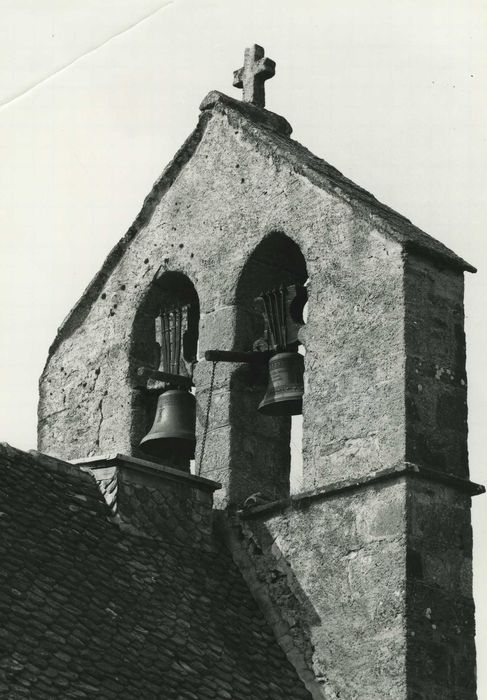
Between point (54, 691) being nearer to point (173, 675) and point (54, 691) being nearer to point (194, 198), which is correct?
point (173, 675)

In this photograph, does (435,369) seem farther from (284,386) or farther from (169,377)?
(169,377)

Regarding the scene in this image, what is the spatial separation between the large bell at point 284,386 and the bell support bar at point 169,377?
0.70 meters

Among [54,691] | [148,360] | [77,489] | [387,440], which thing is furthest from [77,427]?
[54,691]

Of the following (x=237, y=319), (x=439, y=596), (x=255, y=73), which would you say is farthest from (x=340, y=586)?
(x=255, y=73)

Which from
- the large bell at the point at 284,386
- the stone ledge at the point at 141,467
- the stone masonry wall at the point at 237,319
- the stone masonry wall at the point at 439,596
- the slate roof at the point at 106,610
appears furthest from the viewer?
the large bell at the point at 284,386

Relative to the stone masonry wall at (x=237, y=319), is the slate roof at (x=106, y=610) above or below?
below

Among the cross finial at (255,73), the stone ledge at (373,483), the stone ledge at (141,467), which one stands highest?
the cross finial at (255,73)

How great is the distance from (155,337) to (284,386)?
141 centimetres

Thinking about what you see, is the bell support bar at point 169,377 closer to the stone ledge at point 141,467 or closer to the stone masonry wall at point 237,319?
the stone masonry wall at point 237,319

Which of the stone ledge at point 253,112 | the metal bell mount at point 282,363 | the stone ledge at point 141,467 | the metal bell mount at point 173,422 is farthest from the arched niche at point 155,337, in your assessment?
the stone ledge at point 253,112

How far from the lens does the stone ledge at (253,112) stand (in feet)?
49.0

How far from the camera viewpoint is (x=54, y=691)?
37.3 feet

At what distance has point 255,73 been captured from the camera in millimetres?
15250

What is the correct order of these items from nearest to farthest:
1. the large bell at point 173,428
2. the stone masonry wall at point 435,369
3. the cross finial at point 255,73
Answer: the stone masonry wall at point 435,369
the large bell at point 173,428
the cross finial at point 255,73
